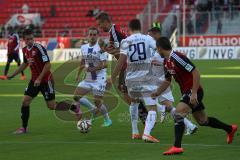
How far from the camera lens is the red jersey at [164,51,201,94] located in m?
12.5

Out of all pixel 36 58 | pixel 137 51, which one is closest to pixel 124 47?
pixel 137 51

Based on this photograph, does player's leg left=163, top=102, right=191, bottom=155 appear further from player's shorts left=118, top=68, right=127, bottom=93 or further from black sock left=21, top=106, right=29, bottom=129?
black sock left=21, top=106, right=29, bottom=129

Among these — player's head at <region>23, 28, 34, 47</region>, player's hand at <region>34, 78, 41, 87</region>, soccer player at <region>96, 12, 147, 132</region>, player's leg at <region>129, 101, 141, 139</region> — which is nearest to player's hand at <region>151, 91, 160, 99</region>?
player's leg at <region>129, 101, 141, 139</region>

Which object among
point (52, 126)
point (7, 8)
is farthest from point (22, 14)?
point (52, 126)

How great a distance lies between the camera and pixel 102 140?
47.4 feet

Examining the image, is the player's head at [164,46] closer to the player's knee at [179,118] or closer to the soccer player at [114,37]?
the player's knee at [179,118]

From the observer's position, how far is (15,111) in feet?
67.2

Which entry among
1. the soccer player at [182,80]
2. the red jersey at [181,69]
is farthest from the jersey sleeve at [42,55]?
the red jersey at [181,69]

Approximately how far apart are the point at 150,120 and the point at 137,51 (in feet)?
4.69

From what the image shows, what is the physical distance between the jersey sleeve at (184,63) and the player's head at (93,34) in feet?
14.1

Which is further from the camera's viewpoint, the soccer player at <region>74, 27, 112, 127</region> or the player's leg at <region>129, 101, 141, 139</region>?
the soccer player at <region>74, 27, 112, 127</region>

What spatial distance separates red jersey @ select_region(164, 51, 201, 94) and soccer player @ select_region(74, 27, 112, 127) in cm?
446

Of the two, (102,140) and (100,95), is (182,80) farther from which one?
(100,95)

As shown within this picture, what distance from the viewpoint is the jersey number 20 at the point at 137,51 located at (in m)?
14.4
